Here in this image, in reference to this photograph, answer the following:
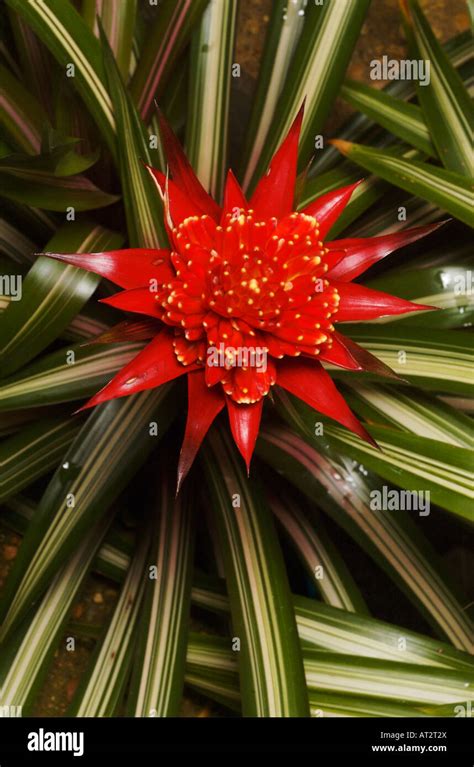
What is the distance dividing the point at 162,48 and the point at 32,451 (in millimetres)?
811

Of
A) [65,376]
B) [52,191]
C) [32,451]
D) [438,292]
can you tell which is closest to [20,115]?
[52,191]

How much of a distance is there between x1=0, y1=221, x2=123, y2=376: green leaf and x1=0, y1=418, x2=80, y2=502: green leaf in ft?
0.60

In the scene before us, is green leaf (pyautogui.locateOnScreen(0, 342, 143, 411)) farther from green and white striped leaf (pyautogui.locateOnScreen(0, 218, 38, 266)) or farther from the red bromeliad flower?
green and white striped leaf (pyautogui.locateOnScreen(0, 218, 38, 266))

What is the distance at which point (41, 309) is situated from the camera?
126 centimetres

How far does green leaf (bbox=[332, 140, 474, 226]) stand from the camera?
127 centimetres

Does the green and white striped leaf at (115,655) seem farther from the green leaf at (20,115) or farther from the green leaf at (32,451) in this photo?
the green leaf at (20,115)

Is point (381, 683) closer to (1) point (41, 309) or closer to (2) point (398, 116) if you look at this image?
(1) point (41, 309)

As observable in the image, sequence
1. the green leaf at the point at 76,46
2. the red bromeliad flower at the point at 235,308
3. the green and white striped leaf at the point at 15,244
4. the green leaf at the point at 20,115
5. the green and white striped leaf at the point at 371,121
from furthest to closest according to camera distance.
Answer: the green and white striped leaf at the point at 371,121, the green and white striped leaf at the point at 15,244, the green leaf at the point at 20,115, the green leaf at the point at 76,46, the red bromeliad flower at the point at 235,308

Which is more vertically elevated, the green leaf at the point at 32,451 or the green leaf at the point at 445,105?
the green leaf at the point at 445,105

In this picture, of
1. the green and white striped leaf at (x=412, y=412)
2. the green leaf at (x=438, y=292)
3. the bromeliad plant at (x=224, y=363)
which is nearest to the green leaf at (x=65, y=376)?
the bromeliad plant at (x=224, y=363)

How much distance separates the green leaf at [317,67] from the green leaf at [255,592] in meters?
0.61

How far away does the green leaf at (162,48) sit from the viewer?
1.37m
